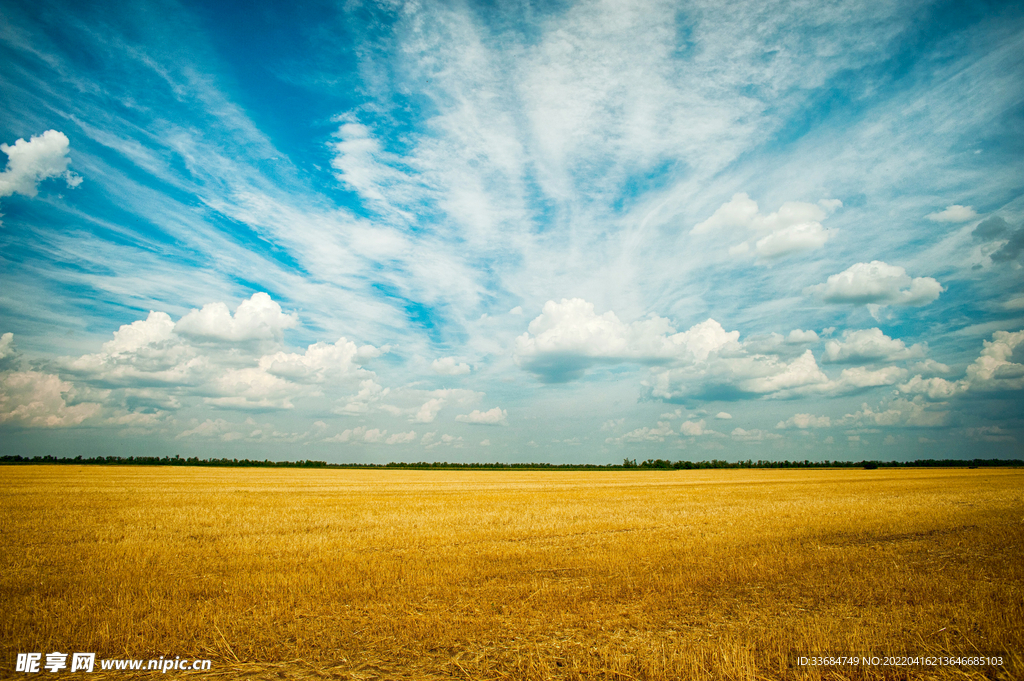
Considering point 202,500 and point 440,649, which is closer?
point 440,649

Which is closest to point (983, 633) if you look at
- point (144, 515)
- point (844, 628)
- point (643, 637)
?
point (844, 628)

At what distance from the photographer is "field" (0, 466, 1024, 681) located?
677 centimetres

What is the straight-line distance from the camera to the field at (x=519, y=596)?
267 inches

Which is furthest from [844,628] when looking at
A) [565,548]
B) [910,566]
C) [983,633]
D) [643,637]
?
[565,548]

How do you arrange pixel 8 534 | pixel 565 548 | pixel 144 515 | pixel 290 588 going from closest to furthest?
pixel 290 588 → pixel 565 548 → pixel 8 534 → pixel 144 515

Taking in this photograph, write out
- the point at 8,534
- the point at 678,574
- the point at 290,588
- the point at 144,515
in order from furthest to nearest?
1. the point at 144,515
2. the point at 8,534
3. the point at 678,574
4. the point at 290,588

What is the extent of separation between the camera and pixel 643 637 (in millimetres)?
7449

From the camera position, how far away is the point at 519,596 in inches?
378

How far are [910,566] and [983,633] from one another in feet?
17.2

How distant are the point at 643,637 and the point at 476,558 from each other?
643 centimetres

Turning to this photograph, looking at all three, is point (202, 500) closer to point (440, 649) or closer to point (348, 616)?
point (348, 616)

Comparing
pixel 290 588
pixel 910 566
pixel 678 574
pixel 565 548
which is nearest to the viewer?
pixel 290 588

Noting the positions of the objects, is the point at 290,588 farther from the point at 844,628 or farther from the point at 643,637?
the point at 844,628

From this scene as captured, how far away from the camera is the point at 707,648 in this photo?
6.89 meters
